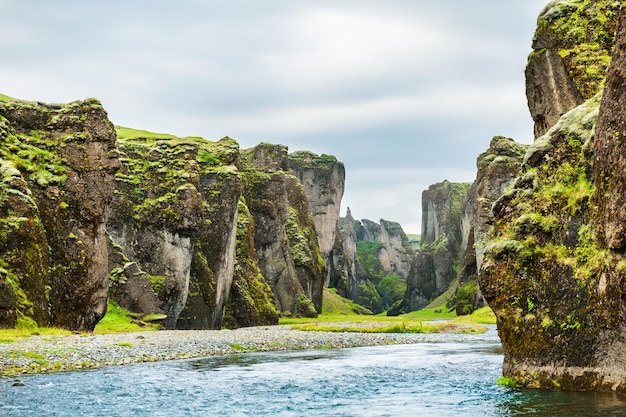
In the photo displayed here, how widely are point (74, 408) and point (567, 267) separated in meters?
20.1

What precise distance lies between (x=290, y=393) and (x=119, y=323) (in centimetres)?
4717

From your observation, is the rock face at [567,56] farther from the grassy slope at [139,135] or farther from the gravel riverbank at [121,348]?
the grassy slope at [139,135]

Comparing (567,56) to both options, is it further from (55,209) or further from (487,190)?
(487,190)

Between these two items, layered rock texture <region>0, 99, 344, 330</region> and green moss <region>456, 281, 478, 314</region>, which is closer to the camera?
layered rock texture <region>0, 99, 344, 330</region>

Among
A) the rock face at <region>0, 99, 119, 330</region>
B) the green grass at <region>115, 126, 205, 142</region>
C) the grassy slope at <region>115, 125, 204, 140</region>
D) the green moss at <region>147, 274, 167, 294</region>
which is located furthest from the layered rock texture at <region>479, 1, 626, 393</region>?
the grassy slope at <region>115, 125, 204, 140</region>

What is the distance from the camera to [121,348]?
4500 cm

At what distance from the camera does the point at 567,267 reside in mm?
26875

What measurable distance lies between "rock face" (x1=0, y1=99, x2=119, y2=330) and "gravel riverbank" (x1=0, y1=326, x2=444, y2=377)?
24.3 feet

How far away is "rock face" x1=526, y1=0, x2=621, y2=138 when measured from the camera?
132 feet

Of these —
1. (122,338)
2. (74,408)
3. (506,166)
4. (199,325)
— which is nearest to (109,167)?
(122,338)

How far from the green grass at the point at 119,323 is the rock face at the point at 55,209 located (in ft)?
13.1

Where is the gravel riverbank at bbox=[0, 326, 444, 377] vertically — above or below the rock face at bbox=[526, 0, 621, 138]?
below

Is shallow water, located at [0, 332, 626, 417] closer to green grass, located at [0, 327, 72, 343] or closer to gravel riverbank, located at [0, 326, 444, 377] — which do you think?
gravel riverbank, located at [0, 326, 444, 377]

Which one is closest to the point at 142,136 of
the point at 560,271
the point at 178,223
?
the point at 178,223
